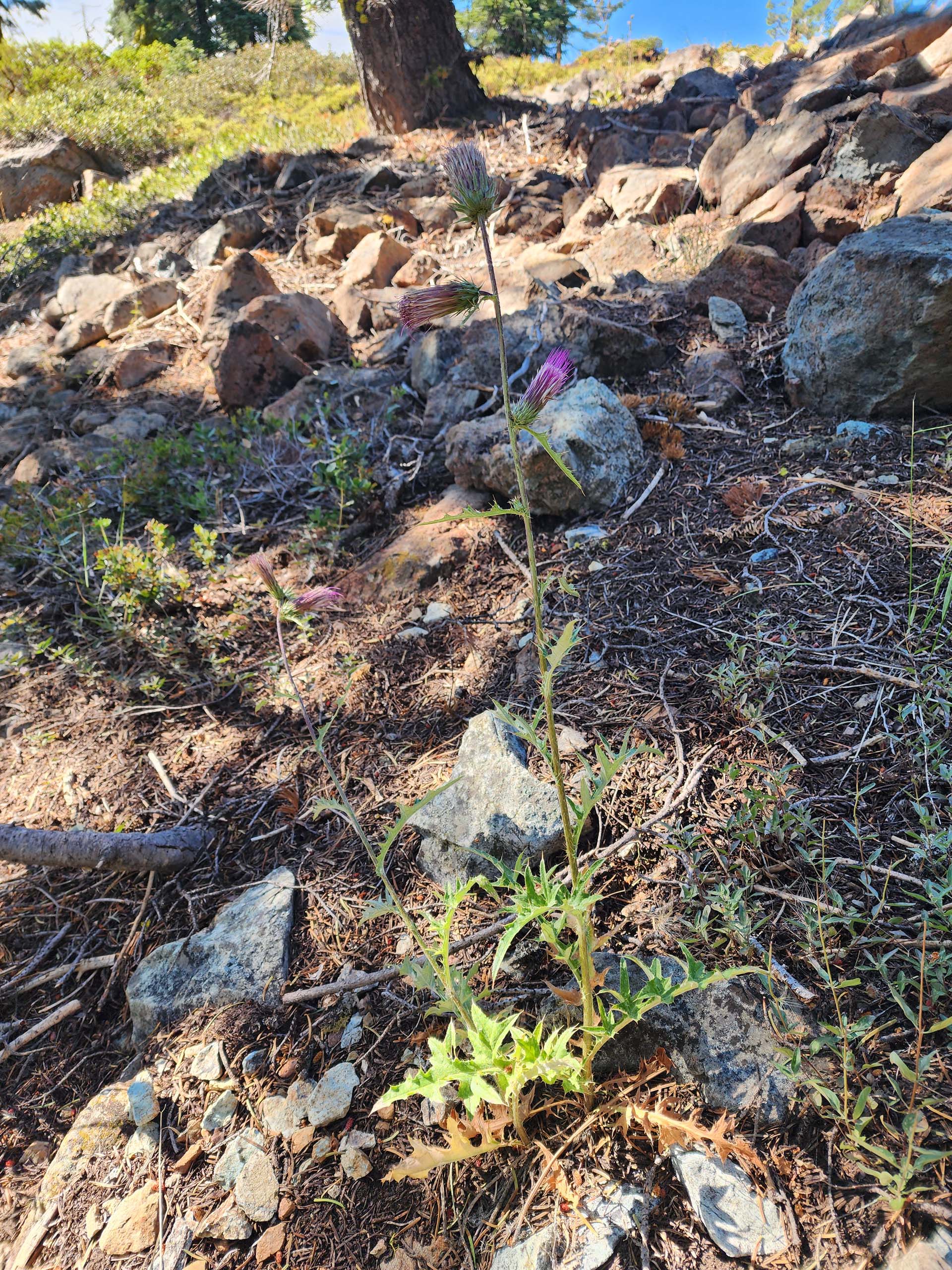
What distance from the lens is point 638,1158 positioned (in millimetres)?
1453

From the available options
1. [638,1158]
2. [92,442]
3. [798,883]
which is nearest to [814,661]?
[798,883]

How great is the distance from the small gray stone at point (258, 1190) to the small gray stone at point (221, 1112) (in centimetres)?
14

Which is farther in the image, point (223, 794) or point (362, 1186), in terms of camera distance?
point (223, 794)

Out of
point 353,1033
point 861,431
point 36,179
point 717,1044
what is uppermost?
point 36,179

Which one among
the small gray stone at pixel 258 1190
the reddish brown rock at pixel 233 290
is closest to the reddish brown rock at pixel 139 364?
the reddish brown rock at pixel 233 290

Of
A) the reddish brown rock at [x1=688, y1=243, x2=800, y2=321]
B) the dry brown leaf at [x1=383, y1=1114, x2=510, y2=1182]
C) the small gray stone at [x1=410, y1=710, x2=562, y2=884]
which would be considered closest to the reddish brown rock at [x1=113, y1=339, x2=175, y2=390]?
the reddish brown rock at [x1=688, y1=243, x2=800, y2=321]

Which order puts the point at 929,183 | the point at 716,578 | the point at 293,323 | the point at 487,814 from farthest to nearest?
1. the point at 293,323
2. the point at 929,183
3. the point at 716,578
4. the point at 487,814

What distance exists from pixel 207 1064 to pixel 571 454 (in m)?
2.60

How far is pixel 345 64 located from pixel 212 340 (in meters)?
16.4

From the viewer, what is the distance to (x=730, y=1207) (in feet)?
4.37

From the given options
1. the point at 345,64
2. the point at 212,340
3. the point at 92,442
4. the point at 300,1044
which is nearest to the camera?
the point at 300,1044

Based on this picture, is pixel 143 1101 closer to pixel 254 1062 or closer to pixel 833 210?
pixel 254 1062

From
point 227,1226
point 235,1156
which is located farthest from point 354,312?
point 227,1226

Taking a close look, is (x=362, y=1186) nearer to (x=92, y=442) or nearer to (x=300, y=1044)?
(x=300, y=1044)
